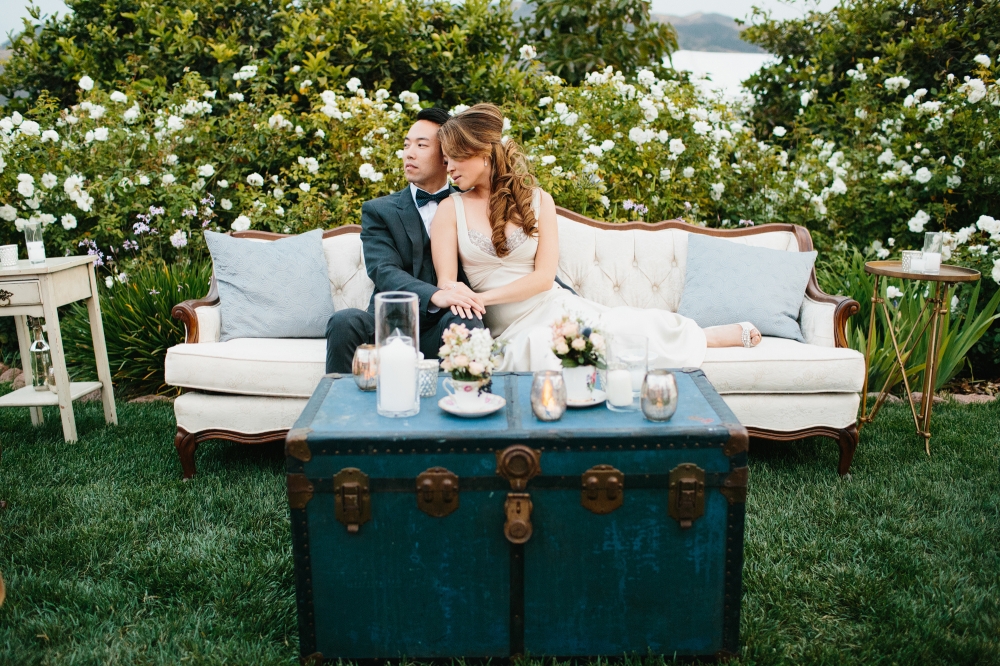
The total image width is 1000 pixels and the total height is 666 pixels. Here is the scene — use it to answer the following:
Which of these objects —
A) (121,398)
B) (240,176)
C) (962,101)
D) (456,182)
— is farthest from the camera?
(240,176)

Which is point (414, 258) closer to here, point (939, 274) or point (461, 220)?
point (461, 220)

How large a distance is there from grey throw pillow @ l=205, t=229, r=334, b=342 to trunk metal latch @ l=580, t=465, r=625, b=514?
222cm

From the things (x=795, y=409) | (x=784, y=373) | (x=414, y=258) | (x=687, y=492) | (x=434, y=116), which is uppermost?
(x=434, y=116)

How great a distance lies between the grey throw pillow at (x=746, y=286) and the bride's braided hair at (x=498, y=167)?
3.18 feet

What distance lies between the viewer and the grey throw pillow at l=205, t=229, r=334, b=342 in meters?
3.87

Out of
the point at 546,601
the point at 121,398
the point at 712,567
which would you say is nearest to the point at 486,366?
the point at 546,601

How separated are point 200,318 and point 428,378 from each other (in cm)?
188

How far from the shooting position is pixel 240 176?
552cm

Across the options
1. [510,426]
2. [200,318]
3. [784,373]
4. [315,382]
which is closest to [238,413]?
[315,382]

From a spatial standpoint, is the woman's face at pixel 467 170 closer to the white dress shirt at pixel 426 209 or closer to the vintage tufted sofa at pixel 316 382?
the white dress shirt at pixel 426 209

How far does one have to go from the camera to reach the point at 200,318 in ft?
12.5

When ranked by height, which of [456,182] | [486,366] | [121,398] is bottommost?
[121,398]

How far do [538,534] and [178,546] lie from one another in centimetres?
146

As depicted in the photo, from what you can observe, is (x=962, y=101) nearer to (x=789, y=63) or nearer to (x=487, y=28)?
(x=789, y=63)
